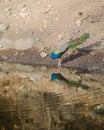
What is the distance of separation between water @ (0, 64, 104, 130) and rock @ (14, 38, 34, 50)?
81.6 inches

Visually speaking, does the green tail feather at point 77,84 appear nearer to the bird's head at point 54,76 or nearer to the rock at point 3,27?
the bird's head at point 54,76

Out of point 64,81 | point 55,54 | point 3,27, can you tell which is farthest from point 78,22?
point 64,81

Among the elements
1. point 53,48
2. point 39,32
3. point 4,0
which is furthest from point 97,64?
point 4,0

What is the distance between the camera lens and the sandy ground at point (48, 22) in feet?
67.8

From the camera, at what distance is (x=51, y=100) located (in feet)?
47.6

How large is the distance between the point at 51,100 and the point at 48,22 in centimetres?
770

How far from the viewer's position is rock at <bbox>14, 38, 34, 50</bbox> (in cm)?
2087

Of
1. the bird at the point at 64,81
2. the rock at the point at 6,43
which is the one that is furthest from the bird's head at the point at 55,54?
the rock at the point at 6,43

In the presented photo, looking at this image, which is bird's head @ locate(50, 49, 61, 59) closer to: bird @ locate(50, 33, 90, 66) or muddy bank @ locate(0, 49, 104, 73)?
bird @ locate(50, 33, 90, 66)

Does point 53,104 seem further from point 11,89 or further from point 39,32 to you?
point 39,32

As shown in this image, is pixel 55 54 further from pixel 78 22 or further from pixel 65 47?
pixel 78 22

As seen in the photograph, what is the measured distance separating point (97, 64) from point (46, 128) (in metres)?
6.87

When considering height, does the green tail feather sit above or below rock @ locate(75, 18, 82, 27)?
below

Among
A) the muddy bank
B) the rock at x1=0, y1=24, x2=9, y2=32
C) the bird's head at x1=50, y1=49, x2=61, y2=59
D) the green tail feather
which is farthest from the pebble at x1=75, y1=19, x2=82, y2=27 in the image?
the green tail feather
